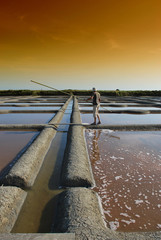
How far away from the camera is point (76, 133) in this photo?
445 cm

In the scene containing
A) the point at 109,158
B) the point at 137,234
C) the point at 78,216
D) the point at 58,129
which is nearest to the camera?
the point at 137,234

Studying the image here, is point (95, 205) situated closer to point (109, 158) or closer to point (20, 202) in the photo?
point (20, 202)

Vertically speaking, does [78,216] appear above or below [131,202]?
above

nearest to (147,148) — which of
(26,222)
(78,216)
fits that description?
(78,216)

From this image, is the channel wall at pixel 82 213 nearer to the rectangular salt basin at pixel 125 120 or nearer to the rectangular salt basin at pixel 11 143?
the rectangular salt basin at pixel 11 143

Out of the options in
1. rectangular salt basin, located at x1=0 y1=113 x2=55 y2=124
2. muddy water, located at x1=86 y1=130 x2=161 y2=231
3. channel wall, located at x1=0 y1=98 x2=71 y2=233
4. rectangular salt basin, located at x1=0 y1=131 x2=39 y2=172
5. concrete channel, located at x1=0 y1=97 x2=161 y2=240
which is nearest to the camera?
concrete channel, located at x1=0 y1=97 x2=161 y2=240

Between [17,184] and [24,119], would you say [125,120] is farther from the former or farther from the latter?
[17,184]

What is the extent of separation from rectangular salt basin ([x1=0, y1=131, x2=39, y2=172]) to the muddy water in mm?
1523

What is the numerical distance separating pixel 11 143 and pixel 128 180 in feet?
9.49

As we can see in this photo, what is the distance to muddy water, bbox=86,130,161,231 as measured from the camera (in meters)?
1.80

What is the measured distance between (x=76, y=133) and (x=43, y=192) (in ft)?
7.75

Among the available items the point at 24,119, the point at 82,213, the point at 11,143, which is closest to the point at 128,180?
the point at 82,213

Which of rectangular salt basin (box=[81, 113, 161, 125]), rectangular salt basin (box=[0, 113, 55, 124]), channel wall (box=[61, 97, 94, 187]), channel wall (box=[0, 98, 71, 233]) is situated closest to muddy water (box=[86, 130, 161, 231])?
channel wall (box=[61, 97, 94, 187])

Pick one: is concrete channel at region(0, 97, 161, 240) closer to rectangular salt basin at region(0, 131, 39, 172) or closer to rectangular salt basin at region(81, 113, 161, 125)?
rectangular salt basin at region(0, 131, 39, 172)
